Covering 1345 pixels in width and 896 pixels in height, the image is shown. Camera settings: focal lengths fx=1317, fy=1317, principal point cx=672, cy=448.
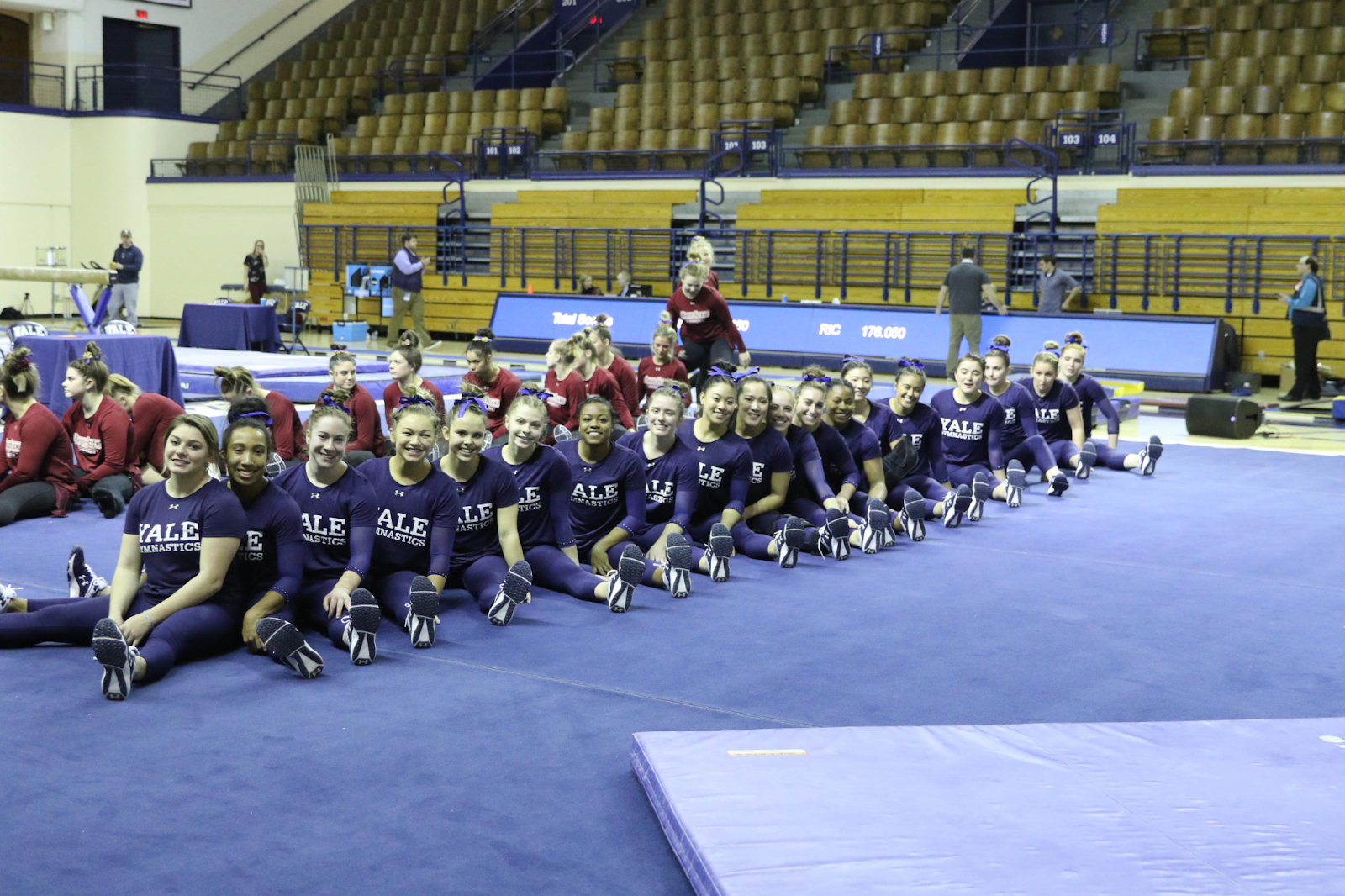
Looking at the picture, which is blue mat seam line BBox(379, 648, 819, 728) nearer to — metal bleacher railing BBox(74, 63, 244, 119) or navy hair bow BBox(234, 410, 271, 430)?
navy hair bow BBox(234, 410, 271, 430)

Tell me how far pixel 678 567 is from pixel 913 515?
1.98 m

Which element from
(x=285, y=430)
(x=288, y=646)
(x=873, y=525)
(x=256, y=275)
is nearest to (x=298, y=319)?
(x=256, y=275)

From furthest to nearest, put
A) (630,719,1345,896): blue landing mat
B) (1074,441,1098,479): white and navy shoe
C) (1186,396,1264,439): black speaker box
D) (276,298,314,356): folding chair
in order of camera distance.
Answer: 1. (276,298,314,356): folding chair
2. (1186,396,1264,439): black speaker box
3. (1074,441,1098,479): white and navy shoe
4. (630,719,1345,896): blue landing mat

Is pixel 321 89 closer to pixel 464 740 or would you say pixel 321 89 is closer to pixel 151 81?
pixel 151 81

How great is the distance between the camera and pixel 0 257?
27312mm

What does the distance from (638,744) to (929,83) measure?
58.7ft

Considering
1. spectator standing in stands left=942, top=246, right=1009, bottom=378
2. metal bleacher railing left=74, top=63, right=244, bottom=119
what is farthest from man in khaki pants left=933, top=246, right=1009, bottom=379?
metal bleacher railing left=74, top=63, right=244, bottom=119

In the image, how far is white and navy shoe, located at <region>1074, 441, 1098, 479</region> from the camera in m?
10.1

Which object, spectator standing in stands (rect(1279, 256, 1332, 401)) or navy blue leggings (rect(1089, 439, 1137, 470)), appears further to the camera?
spectator standing in stands (rect(1279, 256, 1332, 401))

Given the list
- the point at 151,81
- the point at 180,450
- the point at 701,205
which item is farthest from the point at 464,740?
the point at 151,81

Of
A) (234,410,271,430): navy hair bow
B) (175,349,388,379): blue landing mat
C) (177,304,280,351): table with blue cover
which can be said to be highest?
(177,304,280,351): table with blue cover

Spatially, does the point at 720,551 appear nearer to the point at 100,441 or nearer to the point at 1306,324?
the point at 100,441

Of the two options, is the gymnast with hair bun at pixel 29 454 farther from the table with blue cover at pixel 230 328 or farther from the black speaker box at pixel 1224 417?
the table with blue cover at pixel 230 328

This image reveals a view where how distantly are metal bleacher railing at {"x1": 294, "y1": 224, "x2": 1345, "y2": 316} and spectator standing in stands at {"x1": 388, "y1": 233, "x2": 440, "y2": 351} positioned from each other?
5.19ft
